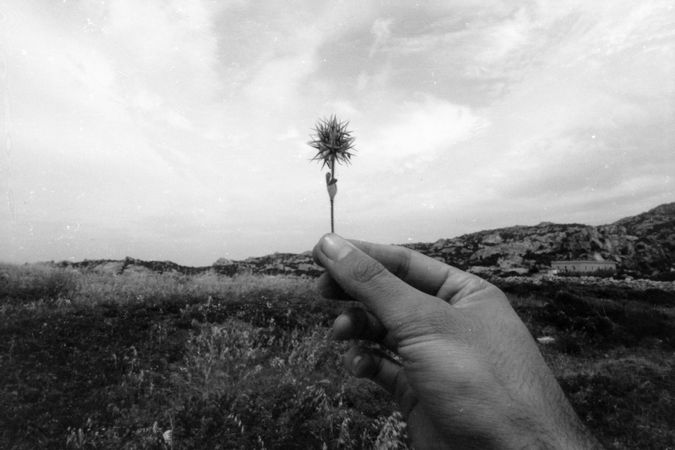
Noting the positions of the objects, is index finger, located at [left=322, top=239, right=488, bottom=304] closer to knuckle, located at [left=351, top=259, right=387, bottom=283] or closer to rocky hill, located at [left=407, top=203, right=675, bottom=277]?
knuckle, located at [left=351, top=259, right=387, bottom=283]

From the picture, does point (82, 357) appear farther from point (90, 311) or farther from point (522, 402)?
point (522, 402)

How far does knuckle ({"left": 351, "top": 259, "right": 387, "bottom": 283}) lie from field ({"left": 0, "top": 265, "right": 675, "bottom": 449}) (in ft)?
11.5

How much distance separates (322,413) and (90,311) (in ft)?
23.4

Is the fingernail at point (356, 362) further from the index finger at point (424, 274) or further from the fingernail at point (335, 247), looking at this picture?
the fingernail at point (335, 247)

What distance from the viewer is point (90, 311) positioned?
959 cm

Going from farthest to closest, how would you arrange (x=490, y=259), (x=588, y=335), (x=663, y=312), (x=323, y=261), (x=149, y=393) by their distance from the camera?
1. (x=490, y=259)
2. (x=663, y=312)
3. (x=588, y=335)
4. (x=149, y=393)
5. (x=323, y=261)

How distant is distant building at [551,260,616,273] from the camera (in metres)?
58.0

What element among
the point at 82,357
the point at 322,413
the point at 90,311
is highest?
the point at 90,311

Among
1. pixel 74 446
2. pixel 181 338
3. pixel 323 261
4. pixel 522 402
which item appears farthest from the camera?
pixel 181 338

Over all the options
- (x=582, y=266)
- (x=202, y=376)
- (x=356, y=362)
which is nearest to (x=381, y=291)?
(x=356, y=362)

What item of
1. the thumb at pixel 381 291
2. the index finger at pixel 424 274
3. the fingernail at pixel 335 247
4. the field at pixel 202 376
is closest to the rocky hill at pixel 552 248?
the field at pixel 202 376

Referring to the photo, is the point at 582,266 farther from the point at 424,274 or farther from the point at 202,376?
the point at 424,274

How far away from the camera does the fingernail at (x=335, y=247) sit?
9.18ft

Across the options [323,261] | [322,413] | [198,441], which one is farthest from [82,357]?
[323,261]
